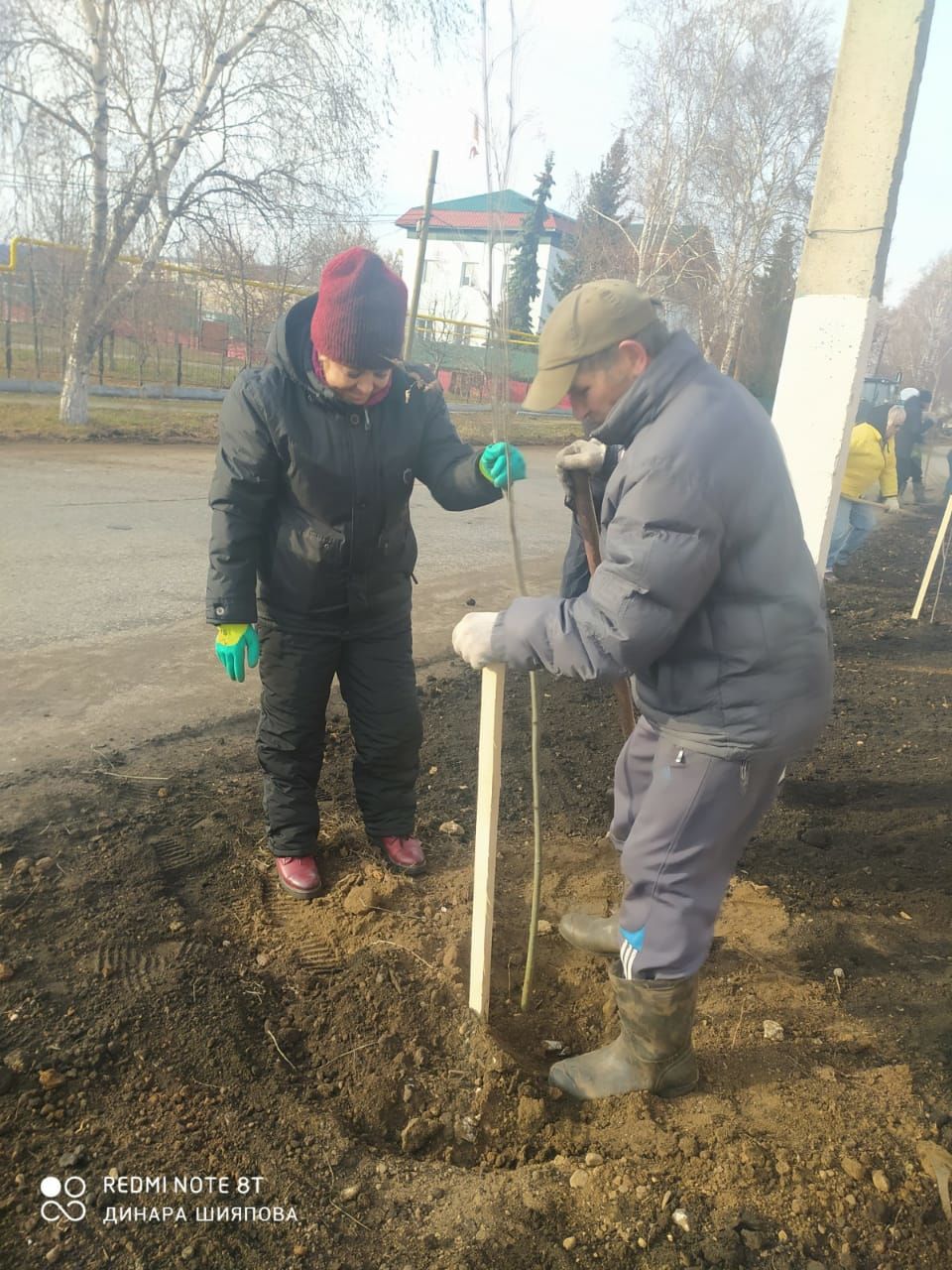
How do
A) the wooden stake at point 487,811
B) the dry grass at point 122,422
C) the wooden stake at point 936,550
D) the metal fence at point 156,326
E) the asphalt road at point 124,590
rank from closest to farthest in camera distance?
the wooden stake at point 487,811 < the asphalt road at point 124,590 < the wooden stake at point 936,550 < the dry grass at point 122,422 < the metal fence at point 156,326

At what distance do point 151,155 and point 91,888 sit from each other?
43.0ft

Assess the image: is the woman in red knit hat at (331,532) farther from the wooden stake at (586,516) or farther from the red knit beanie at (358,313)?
the wooden stake at (586,516)

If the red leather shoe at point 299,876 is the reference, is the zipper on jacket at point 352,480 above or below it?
above

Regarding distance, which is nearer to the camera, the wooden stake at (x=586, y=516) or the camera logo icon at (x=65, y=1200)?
the camera logo icon at (x=65, y=1200)

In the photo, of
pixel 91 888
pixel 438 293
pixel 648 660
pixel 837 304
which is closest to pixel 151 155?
pixel 438 293

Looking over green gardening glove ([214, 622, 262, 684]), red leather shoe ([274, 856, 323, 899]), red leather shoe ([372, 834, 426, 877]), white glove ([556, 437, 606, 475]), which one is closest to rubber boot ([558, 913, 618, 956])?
red leather shoe ([372, 834, 426, 877])

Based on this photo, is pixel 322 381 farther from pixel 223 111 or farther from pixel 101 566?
pixel 223 111

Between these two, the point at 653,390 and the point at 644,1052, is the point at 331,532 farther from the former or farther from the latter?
the point at 644,1052

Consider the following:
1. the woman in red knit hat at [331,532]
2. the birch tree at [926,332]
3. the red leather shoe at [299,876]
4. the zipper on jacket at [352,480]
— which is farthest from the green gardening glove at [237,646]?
the birch tree at [926,332]

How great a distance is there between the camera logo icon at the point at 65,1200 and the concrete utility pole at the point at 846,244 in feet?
11.5

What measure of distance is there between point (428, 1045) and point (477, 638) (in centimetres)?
112

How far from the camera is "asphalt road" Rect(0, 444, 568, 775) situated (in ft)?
13.0

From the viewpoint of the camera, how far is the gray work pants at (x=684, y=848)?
6.29 ft

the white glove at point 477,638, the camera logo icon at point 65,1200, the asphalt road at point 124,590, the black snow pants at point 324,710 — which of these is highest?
the white glove at point 477,638
